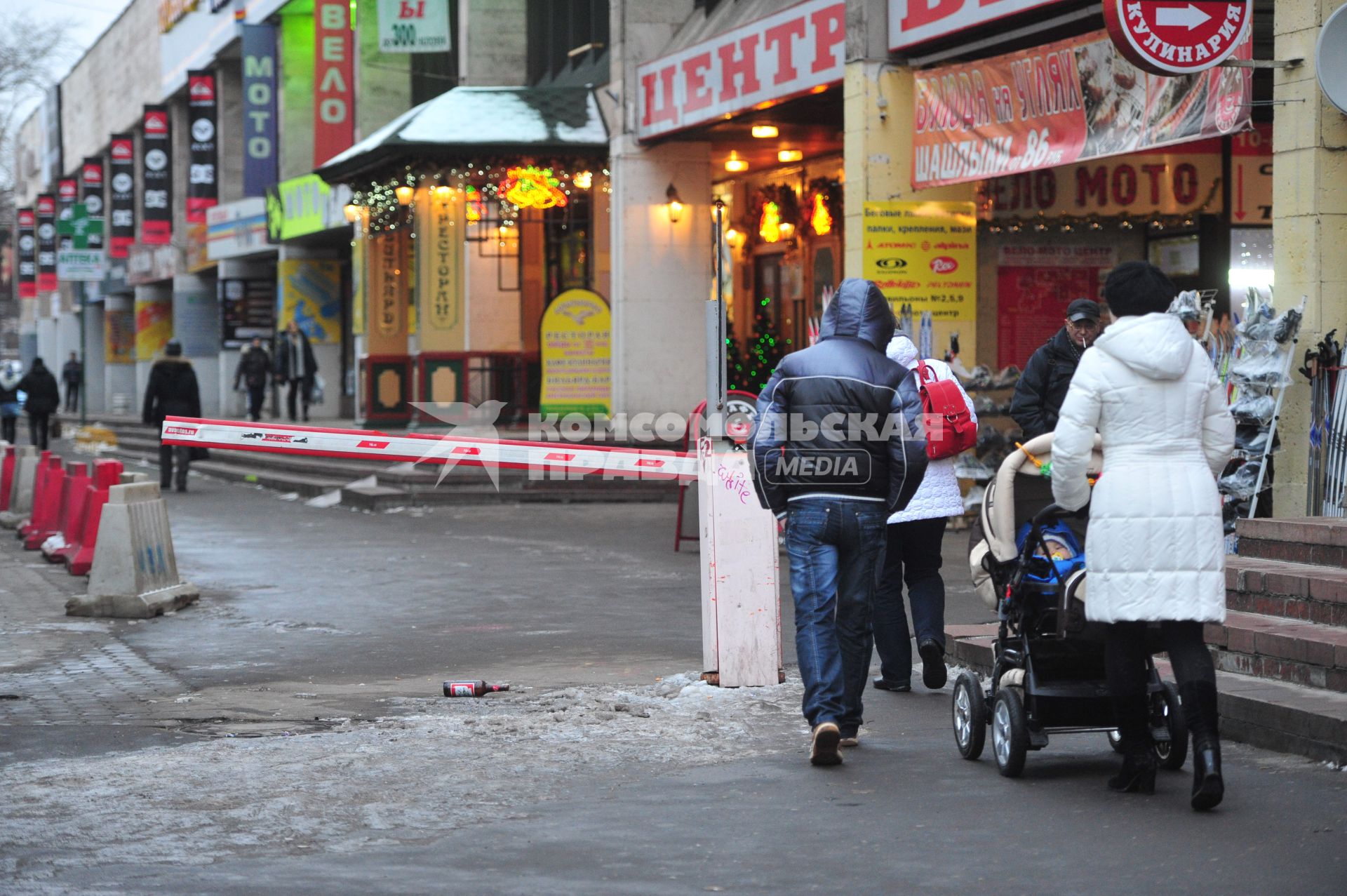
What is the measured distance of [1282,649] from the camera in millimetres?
7500

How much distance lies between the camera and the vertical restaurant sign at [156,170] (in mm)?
46281

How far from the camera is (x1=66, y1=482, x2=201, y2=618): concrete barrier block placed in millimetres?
11688

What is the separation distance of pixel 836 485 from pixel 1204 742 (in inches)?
68.5

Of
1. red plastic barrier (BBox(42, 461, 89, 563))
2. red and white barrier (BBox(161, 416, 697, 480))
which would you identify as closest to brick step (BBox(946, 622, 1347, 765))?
red and white barrier (BBox(161, 416, 697, 480))

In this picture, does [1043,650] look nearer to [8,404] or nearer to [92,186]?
[8,404]

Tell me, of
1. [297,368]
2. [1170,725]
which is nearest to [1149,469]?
[1170,725]

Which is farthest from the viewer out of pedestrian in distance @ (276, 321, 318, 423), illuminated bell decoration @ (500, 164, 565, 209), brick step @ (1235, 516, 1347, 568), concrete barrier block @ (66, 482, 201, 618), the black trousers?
pedestrian in distance @ (276, 321, 318, 423)

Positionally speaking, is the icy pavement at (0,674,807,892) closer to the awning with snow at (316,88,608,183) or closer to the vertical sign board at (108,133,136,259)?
the awning with snow at (316,88,608,183)

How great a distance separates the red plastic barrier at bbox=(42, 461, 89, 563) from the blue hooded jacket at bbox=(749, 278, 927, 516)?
31.9ft

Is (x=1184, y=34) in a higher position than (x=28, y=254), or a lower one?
lower

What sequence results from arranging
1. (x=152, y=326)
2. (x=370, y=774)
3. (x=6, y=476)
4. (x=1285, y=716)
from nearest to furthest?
(x=370, y=774) → (x=1285, y=716) → (x=6, y=476) → (x=152, y=326)

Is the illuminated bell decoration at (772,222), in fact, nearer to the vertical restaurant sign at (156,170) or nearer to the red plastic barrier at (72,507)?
the red plastic barrier at (72,507)

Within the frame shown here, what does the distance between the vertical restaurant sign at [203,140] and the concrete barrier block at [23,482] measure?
22695 millimetres

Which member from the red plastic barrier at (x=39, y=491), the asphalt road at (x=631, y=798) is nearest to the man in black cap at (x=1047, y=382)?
Answer: the asphalt road at (x=631, y=798)
